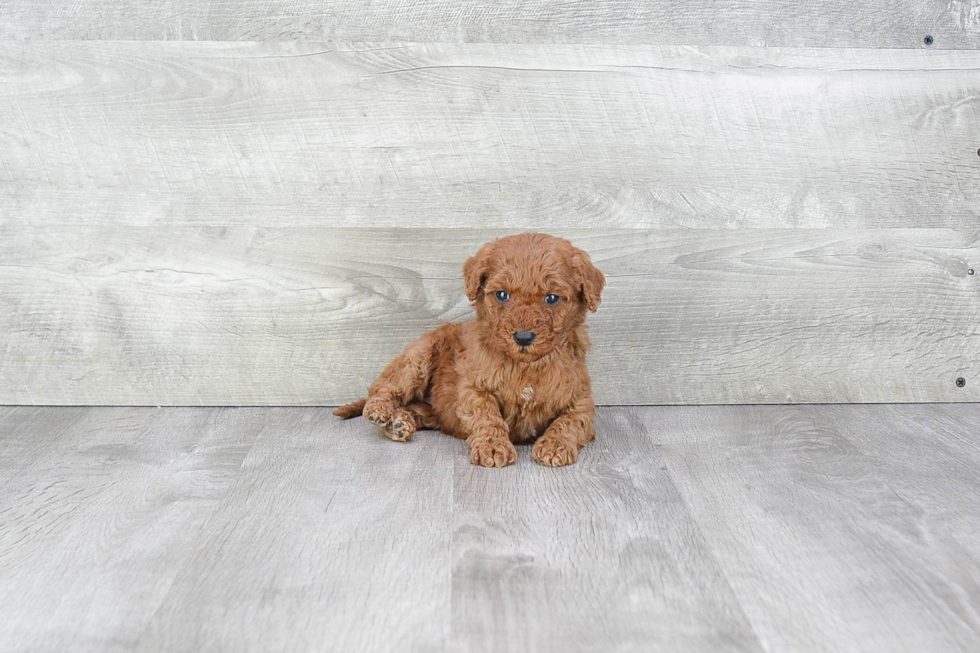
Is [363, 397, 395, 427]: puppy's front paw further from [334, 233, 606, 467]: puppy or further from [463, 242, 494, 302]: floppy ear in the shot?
[463, 242, 494, 302]: floppy ear

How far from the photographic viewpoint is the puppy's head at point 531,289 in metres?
1.51

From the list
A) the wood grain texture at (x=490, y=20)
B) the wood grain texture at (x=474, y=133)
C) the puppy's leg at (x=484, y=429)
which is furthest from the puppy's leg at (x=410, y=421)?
the wood grain texture at (x=490, y=20)

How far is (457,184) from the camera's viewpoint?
75.3 inches

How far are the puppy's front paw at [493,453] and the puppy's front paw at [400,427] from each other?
0.62 ft

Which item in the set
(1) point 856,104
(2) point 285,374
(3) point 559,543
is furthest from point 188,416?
(1) point 856,104

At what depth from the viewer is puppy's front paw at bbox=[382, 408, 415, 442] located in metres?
1.70

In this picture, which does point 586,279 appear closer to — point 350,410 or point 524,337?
point 524,337

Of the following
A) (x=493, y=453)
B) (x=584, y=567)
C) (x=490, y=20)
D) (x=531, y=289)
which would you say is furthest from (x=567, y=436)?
(x=490, y=20)

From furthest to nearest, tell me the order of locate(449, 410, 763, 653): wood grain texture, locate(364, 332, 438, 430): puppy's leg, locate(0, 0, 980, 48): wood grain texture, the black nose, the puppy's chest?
locate(0, 0, 980, 48): wood grain texture
locate(364, 332, 438, 430): puppy's leg
the puppy's chest
the black nose
locate(449, 410, 763, 653): wood grain texture

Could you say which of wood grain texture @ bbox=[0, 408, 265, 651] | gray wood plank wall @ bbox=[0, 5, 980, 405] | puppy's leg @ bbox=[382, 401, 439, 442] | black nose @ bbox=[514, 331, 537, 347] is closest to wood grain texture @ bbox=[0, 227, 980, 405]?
gray wood plank wall @ bbox=[0, 5, 980, 405]

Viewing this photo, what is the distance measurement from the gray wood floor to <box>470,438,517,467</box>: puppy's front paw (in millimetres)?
25

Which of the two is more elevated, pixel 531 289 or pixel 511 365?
pixel 531 289

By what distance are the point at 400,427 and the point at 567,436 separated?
0.36 m

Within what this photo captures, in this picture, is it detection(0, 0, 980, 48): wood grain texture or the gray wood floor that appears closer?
the gray wood floor
